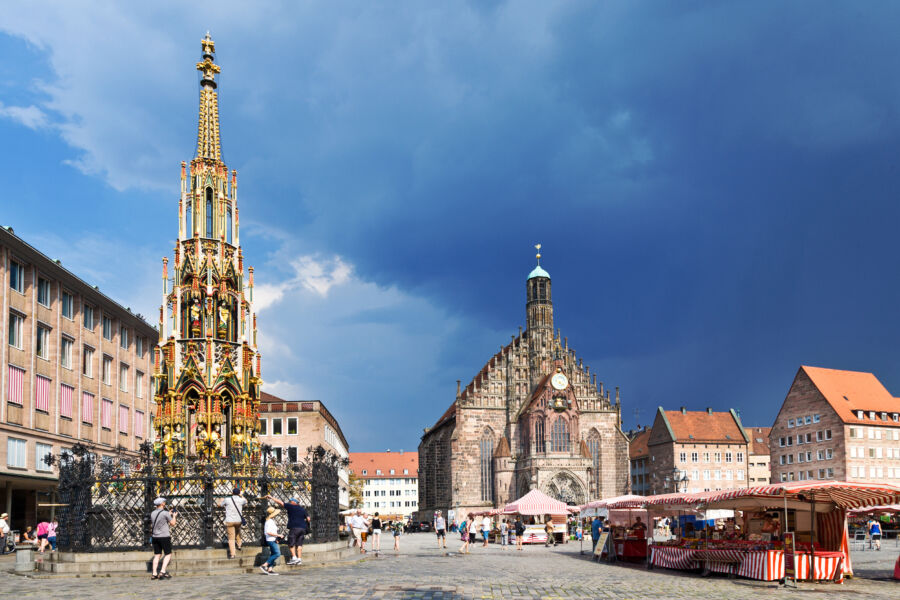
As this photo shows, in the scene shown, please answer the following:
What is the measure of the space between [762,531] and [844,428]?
5957cm

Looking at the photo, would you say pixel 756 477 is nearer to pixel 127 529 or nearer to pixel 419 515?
pixel 419 515

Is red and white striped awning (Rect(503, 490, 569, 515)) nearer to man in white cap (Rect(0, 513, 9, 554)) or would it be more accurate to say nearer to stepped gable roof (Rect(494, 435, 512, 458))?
man in white cap (Rect(0, 513, 9, 554))

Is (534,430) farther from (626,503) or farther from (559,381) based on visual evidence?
(626,503)

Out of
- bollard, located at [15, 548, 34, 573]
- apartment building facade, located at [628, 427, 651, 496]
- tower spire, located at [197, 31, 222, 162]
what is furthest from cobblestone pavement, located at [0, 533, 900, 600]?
apartment building facade, located at [628, 427, 651, 496]

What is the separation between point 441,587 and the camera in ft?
52.6

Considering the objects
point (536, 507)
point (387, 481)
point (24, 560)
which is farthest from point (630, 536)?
point (387, 481)

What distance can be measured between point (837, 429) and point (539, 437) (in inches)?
999

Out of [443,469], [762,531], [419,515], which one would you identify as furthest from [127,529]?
[419,515]

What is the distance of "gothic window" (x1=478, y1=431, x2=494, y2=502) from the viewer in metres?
76.9

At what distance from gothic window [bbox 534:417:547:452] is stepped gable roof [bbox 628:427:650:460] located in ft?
105

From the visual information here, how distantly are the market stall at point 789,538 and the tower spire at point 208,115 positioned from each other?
16.8m

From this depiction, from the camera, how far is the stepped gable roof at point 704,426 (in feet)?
317

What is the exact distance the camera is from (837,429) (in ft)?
250

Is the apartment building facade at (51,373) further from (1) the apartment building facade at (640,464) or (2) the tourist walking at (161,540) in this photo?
(1) the apartment building facade at (640,464)
